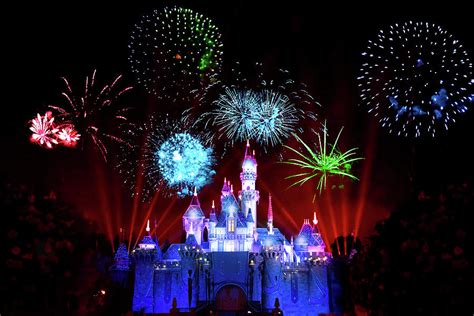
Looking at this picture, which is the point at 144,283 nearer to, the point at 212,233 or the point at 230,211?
the point at 212,233

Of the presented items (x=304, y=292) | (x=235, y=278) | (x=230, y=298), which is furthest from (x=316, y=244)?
(x=230, y=298)

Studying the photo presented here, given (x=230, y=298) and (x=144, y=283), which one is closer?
(x=230, y=298)

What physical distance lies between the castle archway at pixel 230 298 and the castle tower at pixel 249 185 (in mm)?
11401

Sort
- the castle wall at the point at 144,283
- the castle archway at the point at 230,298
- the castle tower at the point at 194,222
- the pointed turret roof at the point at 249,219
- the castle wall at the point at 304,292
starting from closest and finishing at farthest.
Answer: the castle wall at the point at 304,292 → the castle archway at the point at 230,298 → the castle wall at the point at 144,283 → the pointed turret roof at the point at 249,219 → the castle tower at the point at 194,222

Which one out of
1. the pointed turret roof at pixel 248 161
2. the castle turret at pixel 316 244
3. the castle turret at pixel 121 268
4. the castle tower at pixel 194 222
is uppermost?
the pointed turret roof at pixel 248 161

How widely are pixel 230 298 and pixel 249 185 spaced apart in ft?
55.3

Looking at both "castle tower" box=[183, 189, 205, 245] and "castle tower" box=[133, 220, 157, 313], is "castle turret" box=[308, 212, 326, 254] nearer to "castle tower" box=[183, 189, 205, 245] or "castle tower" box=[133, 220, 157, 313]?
"castle tower" box=[183, 189, 205, 245]

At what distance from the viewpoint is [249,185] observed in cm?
7112

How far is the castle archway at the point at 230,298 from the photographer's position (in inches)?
2332

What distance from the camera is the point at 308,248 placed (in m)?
63.4

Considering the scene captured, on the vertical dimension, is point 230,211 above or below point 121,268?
above

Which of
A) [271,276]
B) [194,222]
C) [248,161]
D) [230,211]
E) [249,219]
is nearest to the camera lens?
[271,276]

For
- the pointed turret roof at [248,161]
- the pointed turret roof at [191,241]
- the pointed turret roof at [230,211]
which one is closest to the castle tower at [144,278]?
the pointed turret roof at [191,241]

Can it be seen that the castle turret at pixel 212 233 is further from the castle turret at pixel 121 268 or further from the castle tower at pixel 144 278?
the castle turret at pixel 121 268
